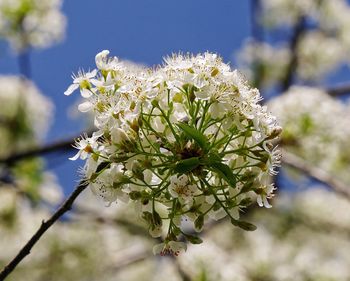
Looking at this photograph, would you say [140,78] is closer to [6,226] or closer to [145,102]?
[145,102]

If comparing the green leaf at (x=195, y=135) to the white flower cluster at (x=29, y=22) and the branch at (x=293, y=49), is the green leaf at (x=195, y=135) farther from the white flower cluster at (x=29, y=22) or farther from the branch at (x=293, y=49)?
the branch at (x=293, y=49)

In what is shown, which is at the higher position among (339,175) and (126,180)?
(126,180)

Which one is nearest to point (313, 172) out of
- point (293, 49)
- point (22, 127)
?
point (293, 49)

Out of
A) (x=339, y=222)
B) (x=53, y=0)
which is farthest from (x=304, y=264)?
(x=53, y=0)

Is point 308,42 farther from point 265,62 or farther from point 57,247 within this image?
point 57,247

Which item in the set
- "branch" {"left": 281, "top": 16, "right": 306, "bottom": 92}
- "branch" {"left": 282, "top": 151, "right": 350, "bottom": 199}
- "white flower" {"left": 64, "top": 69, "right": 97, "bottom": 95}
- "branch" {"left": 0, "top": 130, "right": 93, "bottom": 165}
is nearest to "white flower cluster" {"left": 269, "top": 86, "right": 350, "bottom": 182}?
"branch" {"left": 282, "top": 151, "right": 350, "bottom": 199}
